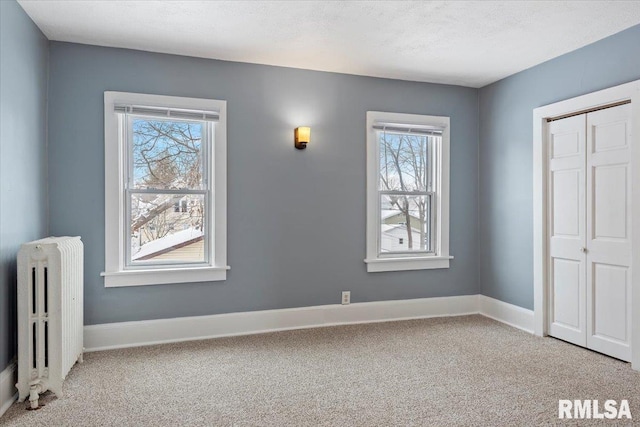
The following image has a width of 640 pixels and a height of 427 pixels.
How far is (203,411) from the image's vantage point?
2551 mm

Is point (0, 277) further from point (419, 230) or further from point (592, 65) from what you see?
point (592, 65)

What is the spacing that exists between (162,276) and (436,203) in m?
2.94

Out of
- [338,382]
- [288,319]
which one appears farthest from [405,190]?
[338,382]

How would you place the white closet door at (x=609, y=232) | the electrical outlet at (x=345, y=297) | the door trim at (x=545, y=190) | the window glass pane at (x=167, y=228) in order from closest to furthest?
1. the door trim at (x=545, y=190)
2. the white closet door at (x=609, y=232)
3. the window glass pane at (x=167, y=228)
4. the electrical outlet at (x=345, y=297)

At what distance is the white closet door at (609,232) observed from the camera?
335cm

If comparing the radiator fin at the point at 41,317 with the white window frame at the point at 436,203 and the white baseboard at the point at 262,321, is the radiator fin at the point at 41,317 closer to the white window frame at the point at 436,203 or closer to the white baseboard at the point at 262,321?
the white baseboard at the point at 262,321

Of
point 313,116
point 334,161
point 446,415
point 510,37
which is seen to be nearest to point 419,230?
point 334,161

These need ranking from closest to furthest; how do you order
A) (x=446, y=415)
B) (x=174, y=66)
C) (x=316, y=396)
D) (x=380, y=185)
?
(x=446, y=415) < (x=316, y=396) < (x=174, y=66) < (x=380, y=185)

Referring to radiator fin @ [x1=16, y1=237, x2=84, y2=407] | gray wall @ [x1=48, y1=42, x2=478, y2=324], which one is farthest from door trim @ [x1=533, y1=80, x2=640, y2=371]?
radiator fin @ [x1=16, y1=237, x2=84, y2=407]

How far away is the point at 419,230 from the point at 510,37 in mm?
2128

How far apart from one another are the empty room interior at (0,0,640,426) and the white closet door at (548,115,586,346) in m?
0.02

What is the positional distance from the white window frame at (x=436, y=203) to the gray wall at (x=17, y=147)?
290 centimetres

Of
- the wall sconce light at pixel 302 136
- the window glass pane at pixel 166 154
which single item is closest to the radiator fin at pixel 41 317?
the window glass pane at pixel 166 154

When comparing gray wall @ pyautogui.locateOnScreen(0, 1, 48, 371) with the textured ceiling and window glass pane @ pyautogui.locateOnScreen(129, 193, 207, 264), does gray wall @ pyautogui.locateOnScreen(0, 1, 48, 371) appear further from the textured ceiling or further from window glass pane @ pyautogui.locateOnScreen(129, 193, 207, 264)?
window glass pane @ pyautogui.locateOnScreen(129, 193, 207, 264)
